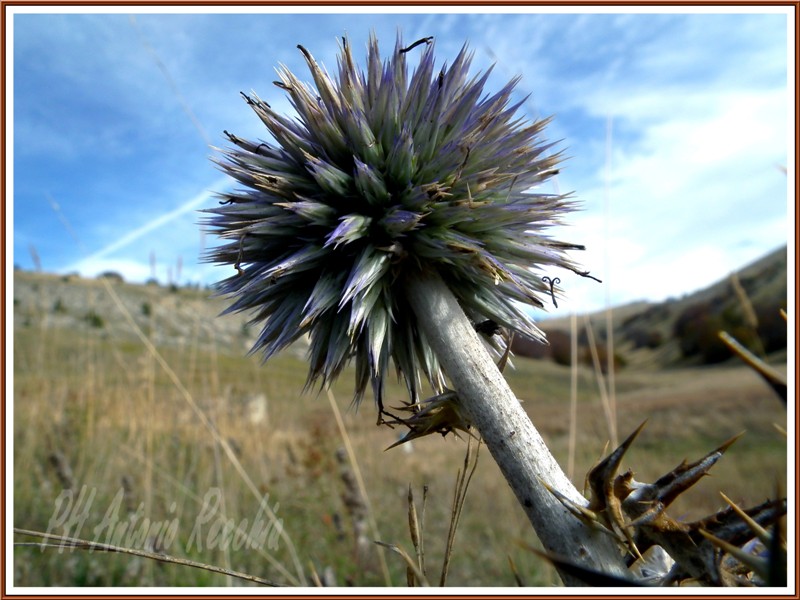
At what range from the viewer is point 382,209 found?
4.98 feet

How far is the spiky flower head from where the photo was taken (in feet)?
4.76

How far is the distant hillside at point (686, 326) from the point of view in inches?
1673

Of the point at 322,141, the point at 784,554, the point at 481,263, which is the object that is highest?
the point at 322,141

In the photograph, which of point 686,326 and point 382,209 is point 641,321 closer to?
point 686,326

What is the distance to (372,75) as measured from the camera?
1564 millimetres

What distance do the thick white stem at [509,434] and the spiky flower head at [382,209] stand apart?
0.13 m

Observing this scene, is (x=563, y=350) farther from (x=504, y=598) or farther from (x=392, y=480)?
(x=504, y=598)

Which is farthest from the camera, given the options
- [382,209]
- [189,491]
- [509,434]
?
[189,491]

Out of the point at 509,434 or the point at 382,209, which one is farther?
the point at 382,209

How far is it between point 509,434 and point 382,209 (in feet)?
2.27

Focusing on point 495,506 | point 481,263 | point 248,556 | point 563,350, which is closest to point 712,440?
point 495,506

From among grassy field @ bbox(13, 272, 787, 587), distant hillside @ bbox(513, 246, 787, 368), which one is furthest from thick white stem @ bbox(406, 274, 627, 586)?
distant hillside @ bbox(513, 246, 787, 368)

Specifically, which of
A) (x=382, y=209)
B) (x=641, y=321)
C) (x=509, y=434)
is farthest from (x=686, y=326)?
(x=509, y=434)

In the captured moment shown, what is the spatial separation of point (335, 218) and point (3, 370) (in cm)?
117
